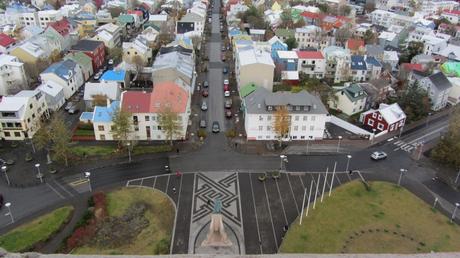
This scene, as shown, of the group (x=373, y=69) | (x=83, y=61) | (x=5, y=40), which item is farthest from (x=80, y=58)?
(x=373, y=69)

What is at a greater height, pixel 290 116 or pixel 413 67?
pixel 413 67

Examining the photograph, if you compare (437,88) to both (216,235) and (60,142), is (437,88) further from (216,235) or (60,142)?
(60,142)

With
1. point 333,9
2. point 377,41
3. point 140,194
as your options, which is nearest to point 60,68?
point 140,194

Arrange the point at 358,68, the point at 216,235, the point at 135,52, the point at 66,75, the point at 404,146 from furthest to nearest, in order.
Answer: the point at 135,52 < the point at 358,68 < the point at 66,75 < the point at 404,146 < the point at 216,235

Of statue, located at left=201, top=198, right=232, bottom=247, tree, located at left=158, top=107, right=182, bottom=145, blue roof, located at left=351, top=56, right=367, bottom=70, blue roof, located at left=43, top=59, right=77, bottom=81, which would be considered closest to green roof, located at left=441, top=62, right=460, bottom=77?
blue roof, located at left=351, top=56, right=367, bottom=70

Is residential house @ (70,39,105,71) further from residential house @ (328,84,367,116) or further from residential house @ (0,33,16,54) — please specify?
residential house @ (328,84,367,116)

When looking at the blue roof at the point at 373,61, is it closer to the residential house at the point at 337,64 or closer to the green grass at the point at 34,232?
the residential house at the point at 337,64

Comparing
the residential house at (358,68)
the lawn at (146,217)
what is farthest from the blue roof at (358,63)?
the lawn at (146,217)
